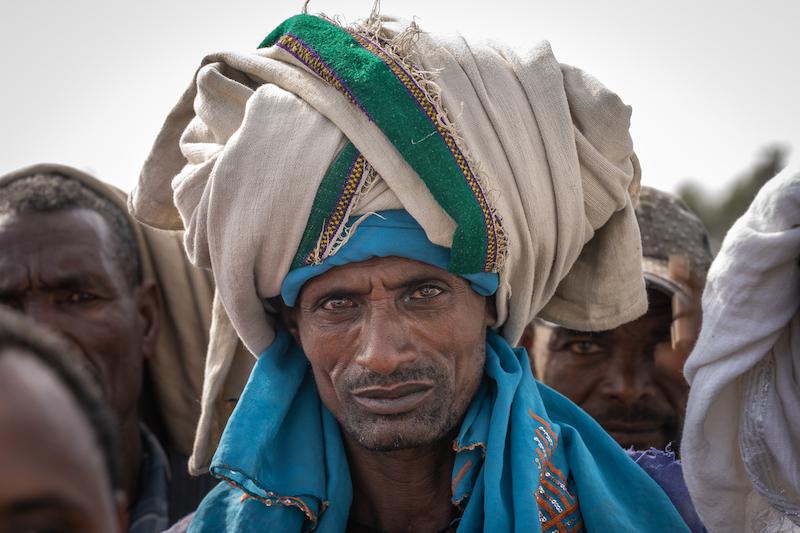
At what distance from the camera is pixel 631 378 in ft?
15.1

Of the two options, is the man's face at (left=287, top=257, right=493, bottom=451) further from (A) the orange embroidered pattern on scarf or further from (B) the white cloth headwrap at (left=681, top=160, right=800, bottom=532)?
(B) the white cloth headwrap at (left=681, top=160, right=800, bottom=532)

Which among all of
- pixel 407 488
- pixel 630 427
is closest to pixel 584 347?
pixel 630 427

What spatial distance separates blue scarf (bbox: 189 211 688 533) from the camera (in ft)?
10.3

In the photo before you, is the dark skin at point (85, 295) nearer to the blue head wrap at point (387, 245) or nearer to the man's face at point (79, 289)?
the man's face at point (79, 289)

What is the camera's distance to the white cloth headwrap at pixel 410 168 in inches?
125

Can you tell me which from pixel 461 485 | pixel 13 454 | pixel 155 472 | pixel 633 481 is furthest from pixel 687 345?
pixel 13 454

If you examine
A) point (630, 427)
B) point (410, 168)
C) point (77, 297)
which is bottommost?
point (630, 427)

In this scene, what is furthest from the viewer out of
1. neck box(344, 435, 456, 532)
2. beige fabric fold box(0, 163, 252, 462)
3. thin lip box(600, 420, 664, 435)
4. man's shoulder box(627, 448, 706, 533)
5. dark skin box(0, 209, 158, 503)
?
beige fabric fold box(0, 163, 252, 462)

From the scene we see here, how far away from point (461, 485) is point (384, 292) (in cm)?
62

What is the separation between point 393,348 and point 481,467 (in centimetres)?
46

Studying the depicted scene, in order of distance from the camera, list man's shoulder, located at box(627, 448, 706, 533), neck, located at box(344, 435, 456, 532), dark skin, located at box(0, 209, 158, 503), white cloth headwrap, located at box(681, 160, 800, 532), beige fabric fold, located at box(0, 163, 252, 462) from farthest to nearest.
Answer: beige fabric fold, located at box(0, 163, 252, 462) < dark skin, located at box(0, 209, 158, 503) < neck, located at box(344, 435, 456, 532) < man's shoulder, located at box(627, 448, 706, 533) < white cloth headwrap, located at box(681, 160, 800, 532)

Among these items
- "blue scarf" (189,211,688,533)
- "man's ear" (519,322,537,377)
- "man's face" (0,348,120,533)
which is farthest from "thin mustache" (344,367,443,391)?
"man's ear" (519,322,537,377)

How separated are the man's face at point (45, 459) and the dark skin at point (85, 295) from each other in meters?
2.69

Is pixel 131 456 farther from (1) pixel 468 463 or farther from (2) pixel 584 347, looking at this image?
(2) pixel 584 347
